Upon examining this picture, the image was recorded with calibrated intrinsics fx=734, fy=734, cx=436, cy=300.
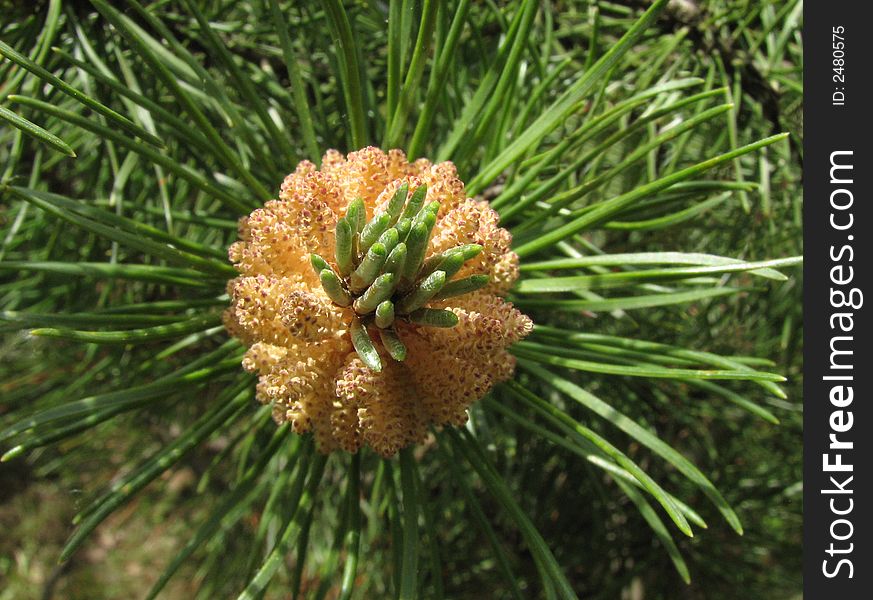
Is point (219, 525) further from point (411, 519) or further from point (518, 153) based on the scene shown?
point (518, 153)

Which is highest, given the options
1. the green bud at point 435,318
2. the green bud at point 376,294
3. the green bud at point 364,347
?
the green bud at point 376,294

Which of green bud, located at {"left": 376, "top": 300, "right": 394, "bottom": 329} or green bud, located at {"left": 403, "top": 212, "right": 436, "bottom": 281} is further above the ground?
green bud, located at {"left": 403, "top": 212, "right": 436, "bottom": 281}

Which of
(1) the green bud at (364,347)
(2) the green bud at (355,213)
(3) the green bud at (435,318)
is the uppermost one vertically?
(2) the green bud at (355,213)

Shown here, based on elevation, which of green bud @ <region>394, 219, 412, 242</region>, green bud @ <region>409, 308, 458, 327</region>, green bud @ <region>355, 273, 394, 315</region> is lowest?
green bud @ <region>409, 308, 458, 327</region>

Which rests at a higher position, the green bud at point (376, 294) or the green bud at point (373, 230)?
the green bud at point (373, 230)
